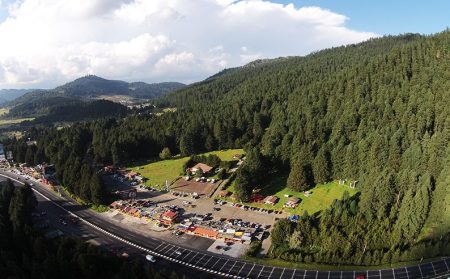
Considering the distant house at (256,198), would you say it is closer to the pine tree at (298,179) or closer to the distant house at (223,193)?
the distant house at (223,193)

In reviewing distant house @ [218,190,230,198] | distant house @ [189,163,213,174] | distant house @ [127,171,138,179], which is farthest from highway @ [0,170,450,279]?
distant house @ [189,163,213,174]

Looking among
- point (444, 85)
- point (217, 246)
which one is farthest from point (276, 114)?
point (217, 246)

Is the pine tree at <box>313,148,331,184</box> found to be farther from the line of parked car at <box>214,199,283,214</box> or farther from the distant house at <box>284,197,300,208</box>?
the line of parked car at <box>214,199,283,214</box>

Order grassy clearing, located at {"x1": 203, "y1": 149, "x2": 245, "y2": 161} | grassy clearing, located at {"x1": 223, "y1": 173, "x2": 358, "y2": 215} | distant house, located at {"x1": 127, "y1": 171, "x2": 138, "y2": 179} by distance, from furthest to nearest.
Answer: grassy clearing, located at {"x1": 203, "y1": 149, "x2": 245, "y2": 161} → distant house, located at {"x1": 127, "y1": 171, "x2": 138, "y2": 179} → grassy clearing, located at {"x1": 223, "y1": 173, "x2": 358, "y2": 215}

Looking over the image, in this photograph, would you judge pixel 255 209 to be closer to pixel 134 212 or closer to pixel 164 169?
pixel 134 212

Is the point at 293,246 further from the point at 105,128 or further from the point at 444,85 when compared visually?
the point at 105,128

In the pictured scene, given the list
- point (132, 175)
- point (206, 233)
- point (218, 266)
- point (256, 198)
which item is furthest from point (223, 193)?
point (132, 175)
